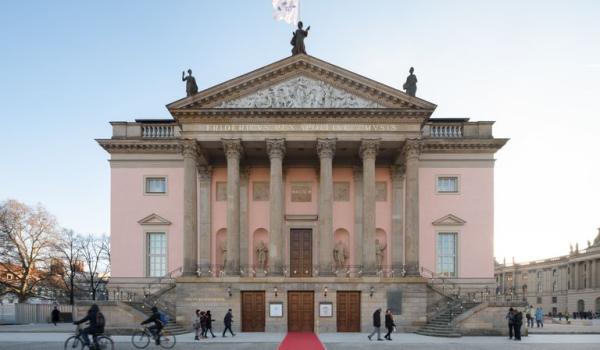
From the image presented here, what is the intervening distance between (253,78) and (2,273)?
1581 inches

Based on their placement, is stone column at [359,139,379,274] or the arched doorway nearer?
stone column at [359,139,379,274]

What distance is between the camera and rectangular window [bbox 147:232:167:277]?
4044 centimetres

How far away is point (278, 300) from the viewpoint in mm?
33469

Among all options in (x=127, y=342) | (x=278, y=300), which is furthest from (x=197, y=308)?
(x=127, y=342)

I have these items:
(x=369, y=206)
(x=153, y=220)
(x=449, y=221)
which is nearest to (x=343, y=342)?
(x=369, y=206)

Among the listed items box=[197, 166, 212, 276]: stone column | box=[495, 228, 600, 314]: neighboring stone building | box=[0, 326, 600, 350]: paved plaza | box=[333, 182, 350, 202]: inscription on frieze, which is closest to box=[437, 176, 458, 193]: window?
box=[333, 182, 350, 202]: inscription on frieze

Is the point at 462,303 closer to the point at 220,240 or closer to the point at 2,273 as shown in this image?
the point at 220,240

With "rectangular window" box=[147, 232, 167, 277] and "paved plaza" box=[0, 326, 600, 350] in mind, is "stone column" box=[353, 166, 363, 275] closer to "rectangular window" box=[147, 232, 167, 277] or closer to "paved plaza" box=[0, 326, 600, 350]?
"paved plaza" box=[0, 326, 600, 350]

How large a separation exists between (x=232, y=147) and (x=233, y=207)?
374 centimetres

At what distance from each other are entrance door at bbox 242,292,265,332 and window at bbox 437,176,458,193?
15.5 metres

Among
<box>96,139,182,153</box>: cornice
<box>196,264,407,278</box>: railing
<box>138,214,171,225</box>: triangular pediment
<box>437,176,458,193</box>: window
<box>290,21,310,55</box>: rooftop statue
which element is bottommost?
<box>196,264,407,278</box>: railing

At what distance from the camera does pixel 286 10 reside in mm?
36438

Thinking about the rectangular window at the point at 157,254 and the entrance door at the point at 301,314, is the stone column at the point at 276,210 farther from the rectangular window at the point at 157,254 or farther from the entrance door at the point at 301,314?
the rectangular window at the point at 157,254

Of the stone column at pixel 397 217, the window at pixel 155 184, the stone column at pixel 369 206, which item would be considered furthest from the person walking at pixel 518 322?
the window at pixel 155 184
